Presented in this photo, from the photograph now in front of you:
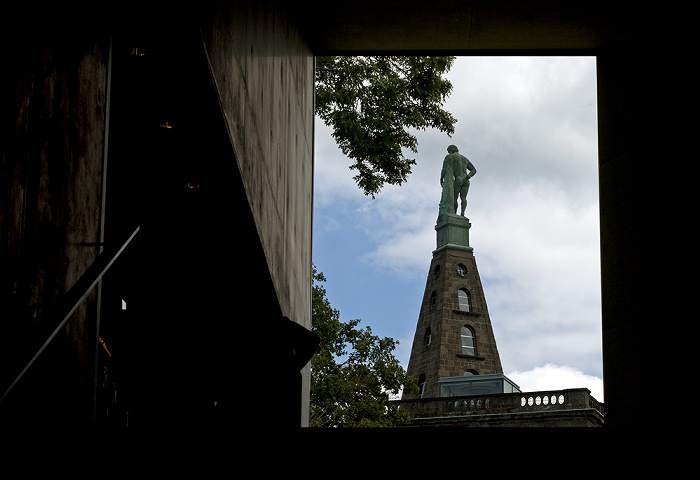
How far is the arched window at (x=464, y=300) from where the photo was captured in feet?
184

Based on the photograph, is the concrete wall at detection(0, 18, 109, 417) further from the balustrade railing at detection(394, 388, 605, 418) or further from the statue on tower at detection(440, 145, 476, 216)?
the statue on tower at detection(440, 145, 476, 216)

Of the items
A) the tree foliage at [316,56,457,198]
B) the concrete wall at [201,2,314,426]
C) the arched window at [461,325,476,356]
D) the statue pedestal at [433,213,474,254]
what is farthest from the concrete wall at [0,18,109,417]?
the statue pedestal at [433,213,474,254]

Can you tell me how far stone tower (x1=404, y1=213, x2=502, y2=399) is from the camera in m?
53.1

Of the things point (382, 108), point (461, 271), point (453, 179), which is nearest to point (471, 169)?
point (453, 179)

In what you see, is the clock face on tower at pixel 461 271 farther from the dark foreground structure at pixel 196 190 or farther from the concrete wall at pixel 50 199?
the concrete wall at pixel 50 199

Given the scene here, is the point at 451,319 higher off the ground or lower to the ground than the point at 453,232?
lower

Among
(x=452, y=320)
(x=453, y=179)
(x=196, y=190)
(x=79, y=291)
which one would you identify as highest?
(x=453, y=179)

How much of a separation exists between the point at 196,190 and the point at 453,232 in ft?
174

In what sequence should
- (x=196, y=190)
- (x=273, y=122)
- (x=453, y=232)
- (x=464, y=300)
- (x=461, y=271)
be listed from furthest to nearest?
1. (x=453, y=232)
2. (x=461, y=271)
3. (x=464, y=300)
4. (x=273, y=122)
5. (x=196, y=190)

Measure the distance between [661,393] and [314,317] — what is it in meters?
16.0

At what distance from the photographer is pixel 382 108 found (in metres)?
15.9

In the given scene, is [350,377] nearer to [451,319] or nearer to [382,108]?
[382,108]

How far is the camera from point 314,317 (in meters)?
25.0

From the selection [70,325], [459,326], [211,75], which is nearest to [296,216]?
[211,75]
